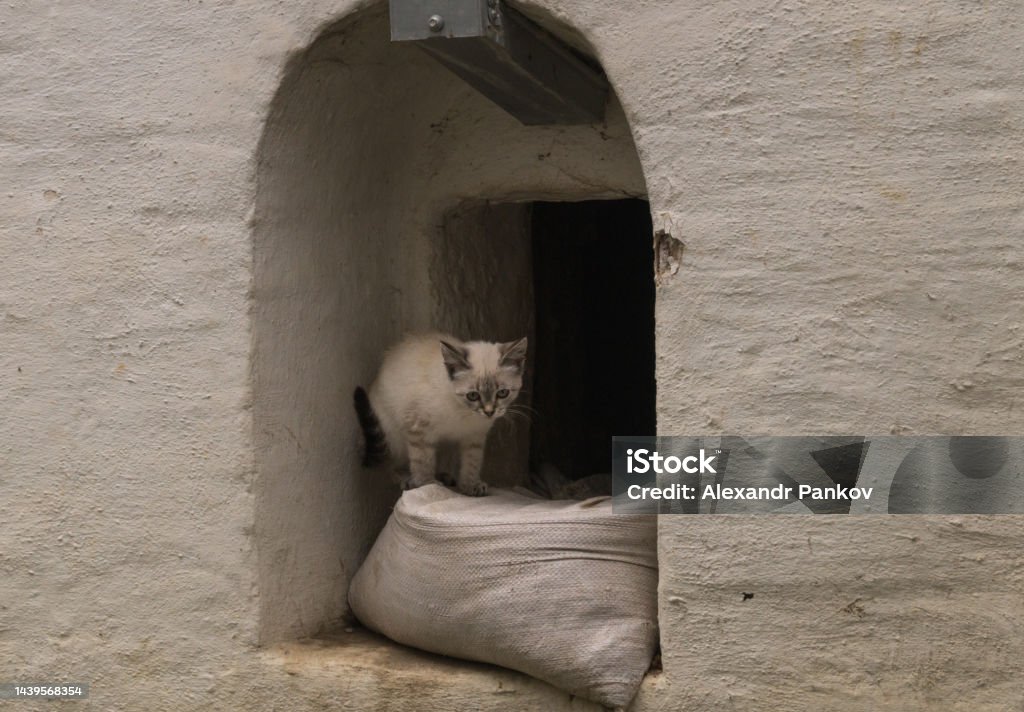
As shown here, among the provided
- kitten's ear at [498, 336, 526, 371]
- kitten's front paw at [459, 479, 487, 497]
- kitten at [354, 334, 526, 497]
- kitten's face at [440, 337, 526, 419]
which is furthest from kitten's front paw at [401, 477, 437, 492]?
kitten's ear at [498, 336, 526, 371]

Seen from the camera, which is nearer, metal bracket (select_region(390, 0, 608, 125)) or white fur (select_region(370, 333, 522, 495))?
metal bracket (select_region(390, 0, 608, 125))

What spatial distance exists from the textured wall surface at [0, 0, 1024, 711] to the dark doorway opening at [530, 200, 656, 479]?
1185 mm

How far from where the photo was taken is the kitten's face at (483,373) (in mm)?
4594

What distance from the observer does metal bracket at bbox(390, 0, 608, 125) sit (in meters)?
3.75

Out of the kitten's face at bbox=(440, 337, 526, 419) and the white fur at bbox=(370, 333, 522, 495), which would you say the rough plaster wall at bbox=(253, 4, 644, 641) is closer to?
the white fur at bbox=(370, 333, 522, 495)

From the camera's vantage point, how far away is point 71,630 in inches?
176

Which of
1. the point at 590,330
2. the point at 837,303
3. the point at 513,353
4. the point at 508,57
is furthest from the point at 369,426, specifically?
the point at 590,330

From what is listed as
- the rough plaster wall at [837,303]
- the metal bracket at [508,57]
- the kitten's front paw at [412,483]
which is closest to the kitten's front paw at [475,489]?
the kitten's front paw at [412,483]

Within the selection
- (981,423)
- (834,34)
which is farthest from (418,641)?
(834,34)

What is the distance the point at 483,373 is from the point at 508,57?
1.12m

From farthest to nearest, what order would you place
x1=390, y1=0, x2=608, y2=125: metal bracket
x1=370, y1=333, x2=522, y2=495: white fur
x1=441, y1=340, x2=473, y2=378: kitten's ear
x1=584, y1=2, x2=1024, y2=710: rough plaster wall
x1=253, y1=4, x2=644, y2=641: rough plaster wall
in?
x1=370, y1=333, x2=522, y2=495: white fur < x1=441, y1=340, x2=473, y2=378: kitten's ear < x1=253, y1=4, x2=644, y2=641: rough plaster wall < x1=390, y1=0, x2=608, y2=125: metal bracket < x1=584, y1=2, x2=1024, y2=710: rough plaster wall

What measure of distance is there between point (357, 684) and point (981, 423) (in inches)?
75.8

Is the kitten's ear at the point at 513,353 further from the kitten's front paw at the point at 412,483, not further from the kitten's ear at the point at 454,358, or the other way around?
the kitten's front paw at the point at 412,483

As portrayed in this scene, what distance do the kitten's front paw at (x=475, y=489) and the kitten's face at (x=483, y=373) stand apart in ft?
0.84
